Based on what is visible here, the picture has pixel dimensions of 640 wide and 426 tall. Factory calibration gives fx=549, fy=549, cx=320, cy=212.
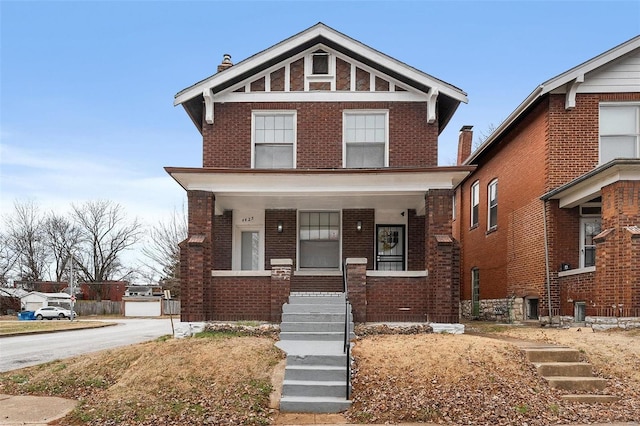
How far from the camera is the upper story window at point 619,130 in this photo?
14.5 metres

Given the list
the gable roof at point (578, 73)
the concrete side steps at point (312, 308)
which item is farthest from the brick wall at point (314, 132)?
the concrete side steps at point (312, 308)

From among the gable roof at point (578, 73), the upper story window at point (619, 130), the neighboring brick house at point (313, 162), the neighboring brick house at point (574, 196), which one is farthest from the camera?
the upper story window at point (619, 130)

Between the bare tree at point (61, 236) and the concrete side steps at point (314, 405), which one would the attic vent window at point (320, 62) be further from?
the bare tree at point (61, 236)

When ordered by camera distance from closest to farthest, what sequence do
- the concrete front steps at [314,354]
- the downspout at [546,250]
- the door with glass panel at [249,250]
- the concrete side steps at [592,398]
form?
the concrete side steps at [592,398] → the concrete front steps at [314,354] → the downspout at [546,250] → the door with glass panel at [249,250]

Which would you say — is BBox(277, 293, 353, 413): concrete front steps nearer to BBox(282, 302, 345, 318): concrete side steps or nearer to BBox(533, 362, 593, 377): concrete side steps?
BBox(282, 302, 345, 318): concrete side steps

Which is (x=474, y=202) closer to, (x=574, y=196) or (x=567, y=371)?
(x=574, y=196)

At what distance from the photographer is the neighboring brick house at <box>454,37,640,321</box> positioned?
467 inches

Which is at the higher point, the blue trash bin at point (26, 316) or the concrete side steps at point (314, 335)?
the concrete side steps at point (314, 335)

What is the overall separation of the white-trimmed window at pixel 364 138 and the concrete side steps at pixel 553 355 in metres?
6.52

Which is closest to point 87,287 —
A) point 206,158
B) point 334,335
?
point 206,158

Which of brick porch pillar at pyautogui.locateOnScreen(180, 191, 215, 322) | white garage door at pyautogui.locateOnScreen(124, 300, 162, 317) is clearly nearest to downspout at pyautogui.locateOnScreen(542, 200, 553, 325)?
brick porch pillar at pyautogui.locateOnScreen(180, 191, 215, 322)

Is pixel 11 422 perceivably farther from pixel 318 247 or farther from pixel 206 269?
pixel 318 247

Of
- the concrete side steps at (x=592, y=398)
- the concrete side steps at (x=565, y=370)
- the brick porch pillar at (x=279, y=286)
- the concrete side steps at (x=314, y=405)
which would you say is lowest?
the concrete side steps at (x=314, y=405)

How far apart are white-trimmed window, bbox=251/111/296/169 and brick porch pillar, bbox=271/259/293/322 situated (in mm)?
3172
